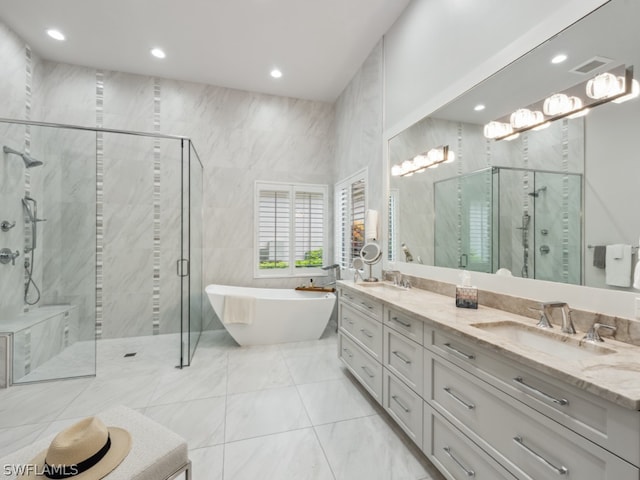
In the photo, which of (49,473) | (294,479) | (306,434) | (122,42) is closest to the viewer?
(49,473)

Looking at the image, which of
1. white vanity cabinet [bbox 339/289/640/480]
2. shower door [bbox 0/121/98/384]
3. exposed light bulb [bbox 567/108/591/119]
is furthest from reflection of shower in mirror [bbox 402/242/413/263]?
shower door [bbox 0/121/98/384]

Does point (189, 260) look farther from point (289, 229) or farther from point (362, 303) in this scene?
point (362, 303)

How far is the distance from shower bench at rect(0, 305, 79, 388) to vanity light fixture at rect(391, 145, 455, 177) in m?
3.55

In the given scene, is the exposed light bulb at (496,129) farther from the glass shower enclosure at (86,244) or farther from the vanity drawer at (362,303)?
the glass shower enclosure at (86,244)

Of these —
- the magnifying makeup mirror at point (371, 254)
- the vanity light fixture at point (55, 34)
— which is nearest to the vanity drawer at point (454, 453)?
the magnifying makeup mirror at point (371, 254)

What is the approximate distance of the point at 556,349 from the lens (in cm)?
130

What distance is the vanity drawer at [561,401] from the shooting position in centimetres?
77

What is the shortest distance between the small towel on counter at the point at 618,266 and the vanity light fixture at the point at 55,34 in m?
4.96

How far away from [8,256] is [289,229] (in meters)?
3.01

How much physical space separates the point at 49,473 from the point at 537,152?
96.7 inches

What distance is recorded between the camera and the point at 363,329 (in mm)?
2355

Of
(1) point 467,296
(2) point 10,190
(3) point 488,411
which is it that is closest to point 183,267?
(2) point 10,190

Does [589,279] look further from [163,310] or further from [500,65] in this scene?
[163,310]

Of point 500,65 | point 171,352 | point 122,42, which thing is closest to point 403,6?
point 500,65
